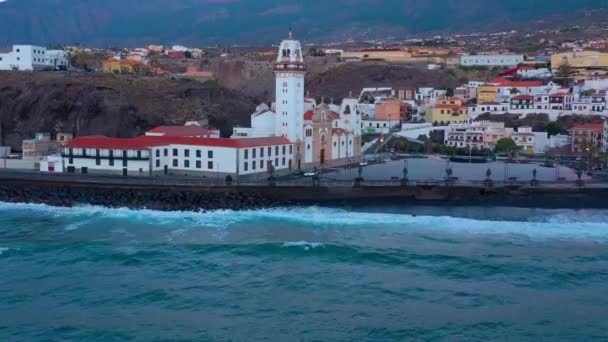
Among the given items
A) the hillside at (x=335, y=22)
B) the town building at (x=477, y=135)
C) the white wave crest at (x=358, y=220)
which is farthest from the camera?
the hillside at (x=335, y=22)

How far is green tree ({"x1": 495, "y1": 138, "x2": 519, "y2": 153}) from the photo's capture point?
160 feet

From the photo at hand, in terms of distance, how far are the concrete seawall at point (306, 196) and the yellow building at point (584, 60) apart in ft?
136

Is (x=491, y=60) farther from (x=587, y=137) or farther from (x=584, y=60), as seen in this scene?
(x=587, y=137)

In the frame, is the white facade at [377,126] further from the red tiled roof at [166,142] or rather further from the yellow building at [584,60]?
the yellow building at [584,60]

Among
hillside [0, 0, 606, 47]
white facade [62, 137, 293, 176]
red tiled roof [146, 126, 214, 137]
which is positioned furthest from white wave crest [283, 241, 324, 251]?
hillside [0, 0, 606, 47]

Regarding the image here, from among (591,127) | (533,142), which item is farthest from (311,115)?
(591,127)

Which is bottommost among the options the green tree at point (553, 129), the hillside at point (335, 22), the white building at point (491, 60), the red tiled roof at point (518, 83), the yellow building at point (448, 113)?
the green tree at point (553, 129)

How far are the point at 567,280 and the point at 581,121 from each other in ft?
109

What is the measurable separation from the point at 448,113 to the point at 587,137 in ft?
38.7

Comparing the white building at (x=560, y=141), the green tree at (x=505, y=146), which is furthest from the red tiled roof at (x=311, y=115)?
the white building at (x=560, y=141)

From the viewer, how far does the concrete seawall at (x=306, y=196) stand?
114 feet

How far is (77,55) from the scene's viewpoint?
80.1m

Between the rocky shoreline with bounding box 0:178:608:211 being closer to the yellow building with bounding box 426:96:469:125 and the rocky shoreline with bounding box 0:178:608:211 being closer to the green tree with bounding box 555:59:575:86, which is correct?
the yellow building with bounding box 426:96:469:125

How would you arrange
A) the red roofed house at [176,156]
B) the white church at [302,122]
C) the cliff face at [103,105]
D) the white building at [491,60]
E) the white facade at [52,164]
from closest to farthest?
the red roofed house at [176,156] < the white facade at [52,164] < the white church at [302,122] < the cliff face at [103,105] < the white building at [491,60]
